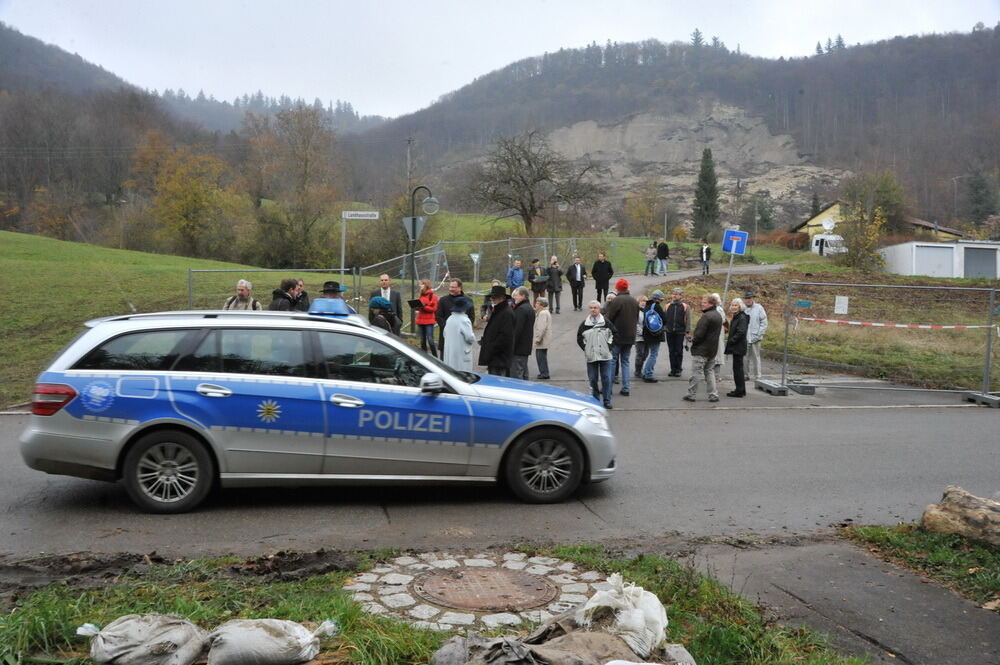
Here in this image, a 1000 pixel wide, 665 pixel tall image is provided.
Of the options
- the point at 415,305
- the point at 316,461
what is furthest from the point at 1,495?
the point at 415,305

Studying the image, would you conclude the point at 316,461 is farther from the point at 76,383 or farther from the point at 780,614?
the point at 780,614

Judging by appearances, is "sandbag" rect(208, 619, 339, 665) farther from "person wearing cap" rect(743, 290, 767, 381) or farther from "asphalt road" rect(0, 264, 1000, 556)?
"person wearing cap" rect(743, 290, 767, 381)

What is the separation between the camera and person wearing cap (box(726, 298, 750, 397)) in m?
14.7

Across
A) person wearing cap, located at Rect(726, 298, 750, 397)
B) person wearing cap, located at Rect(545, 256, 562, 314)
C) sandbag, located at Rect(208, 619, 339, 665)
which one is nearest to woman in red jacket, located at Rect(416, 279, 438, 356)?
person wearing cap, located at Rect(726, 298, 750, 397)

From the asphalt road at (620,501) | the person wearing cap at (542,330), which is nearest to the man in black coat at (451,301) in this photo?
the person wearing cap at (542,330)

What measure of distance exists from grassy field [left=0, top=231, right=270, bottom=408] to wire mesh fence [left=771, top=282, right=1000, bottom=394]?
47.5 feet

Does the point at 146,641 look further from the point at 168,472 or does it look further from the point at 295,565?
the point at 168,472

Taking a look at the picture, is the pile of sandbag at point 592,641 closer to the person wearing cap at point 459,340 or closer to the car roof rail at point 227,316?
the car roof rail at point 227,316

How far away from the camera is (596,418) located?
314 inches

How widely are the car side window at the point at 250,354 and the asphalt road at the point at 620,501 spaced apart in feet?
4.01

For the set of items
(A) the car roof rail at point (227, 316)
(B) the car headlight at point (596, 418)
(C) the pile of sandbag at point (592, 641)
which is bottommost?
(C) the pile of sandbag at point (592, 641)

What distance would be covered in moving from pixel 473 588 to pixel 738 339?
10.6 m

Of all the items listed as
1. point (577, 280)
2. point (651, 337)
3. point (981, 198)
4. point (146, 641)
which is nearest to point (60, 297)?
point (577, 280)

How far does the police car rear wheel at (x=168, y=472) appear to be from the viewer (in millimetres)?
7145
